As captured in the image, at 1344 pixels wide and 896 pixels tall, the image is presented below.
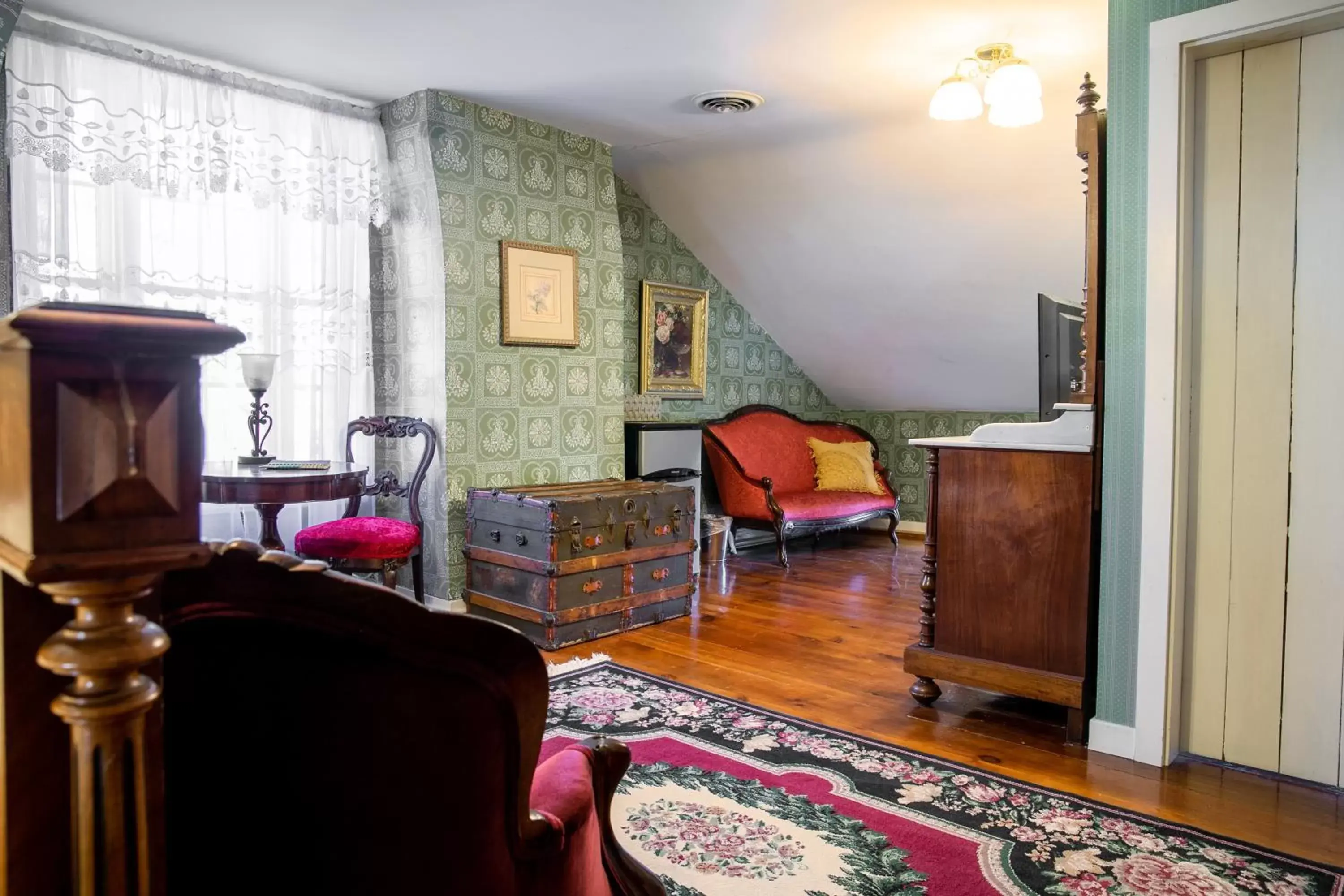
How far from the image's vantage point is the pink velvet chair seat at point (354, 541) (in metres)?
3.60

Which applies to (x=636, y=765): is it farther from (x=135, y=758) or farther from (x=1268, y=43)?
(x=1268, y=43)

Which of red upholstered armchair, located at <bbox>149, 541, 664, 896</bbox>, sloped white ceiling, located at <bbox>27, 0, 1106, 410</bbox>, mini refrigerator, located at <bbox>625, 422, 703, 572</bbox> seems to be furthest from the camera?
mini refrigerator, located at <bbox>625, 422, 703, 572</bbox>

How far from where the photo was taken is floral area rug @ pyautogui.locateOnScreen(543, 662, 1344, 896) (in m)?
2.00

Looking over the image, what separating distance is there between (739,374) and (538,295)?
259 cm

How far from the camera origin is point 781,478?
22.2 feet

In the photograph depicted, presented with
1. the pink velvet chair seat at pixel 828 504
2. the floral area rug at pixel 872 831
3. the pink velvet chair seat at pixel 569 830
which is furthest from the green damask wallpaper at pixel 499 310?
the pink velvet chair seat at pixel 569 830

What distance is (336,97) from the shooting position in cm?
432

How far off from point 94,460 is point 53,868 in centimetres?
33

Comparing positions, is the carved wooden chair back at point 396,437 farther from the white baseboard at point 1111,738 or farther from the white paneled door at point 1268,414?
the white paneled door at point 1268,414

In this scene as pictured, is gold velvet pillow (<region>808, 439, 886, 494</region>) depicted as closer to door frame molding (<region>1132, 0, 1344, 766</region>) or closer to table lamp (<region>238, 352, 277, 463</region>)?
door frame molding (<region>1132, 0, 1344, 766</region>)

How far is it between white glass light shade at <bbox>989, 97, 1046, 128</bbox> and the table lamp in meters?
2.99

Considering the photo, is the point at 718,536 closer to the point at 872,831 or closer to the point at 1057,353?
the point at 1057,353

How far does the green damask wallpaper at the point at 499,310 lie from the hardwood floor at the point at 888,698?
1.07 m

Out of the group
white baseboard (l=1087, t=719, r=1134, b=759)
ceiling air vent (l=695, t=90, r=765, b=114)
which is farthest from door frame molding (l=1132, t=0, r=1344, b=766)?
ceiling air vent (l=695, t=90, r=765, b=114)
